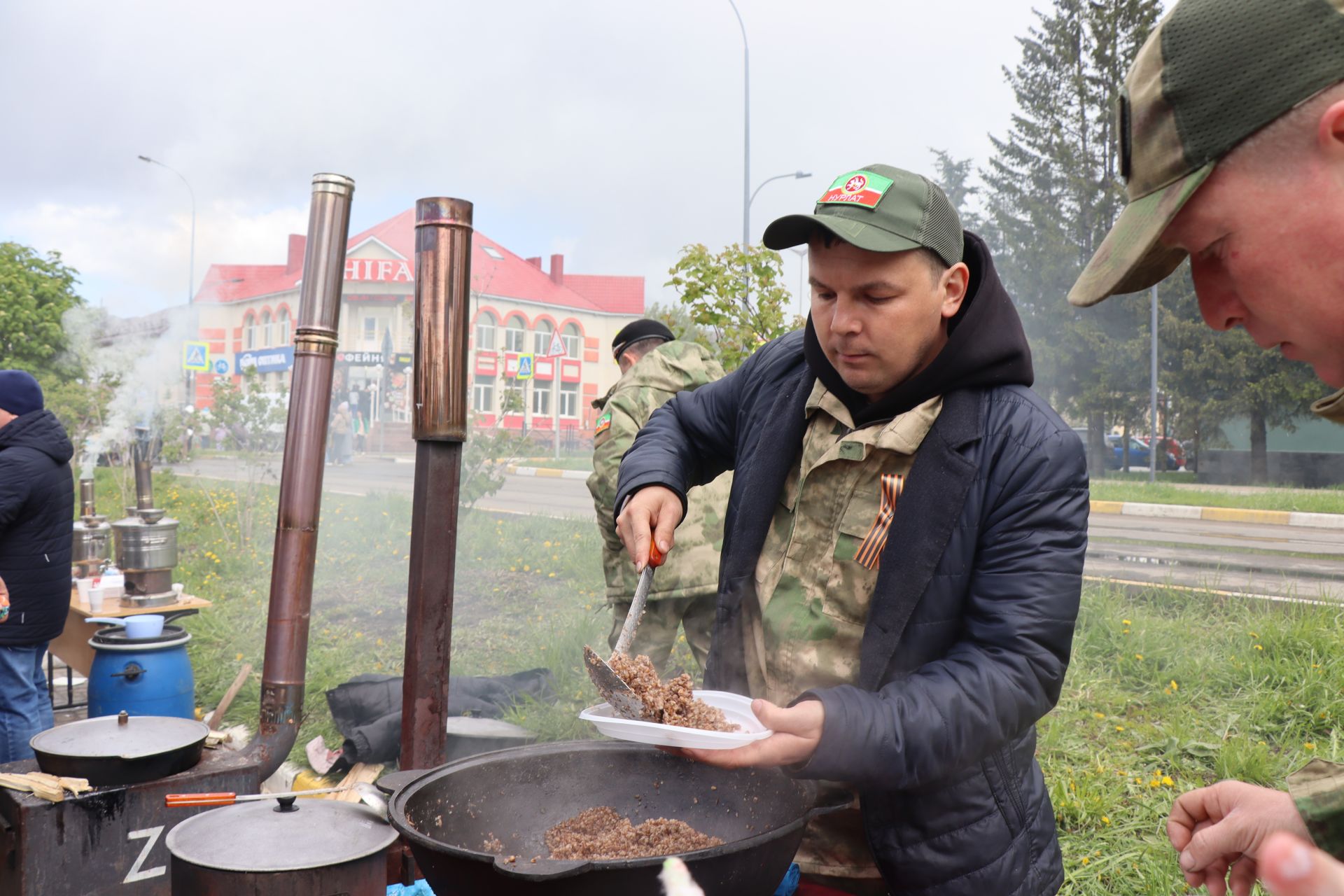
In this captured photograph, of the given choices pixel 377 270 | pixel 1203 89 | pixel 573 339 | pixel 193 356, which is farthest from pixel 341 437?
pixel 1203 89

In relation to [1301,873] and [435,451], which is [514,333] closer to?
[435,451]

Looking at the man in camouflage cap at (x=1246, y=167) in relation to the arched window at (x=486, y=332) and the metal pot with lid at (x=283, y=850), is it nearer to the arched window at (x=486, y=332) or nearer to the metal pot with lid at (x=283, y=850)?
the metal pot with lid at (x=283, y=850)

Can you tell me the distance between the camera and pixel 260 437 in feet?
39.0

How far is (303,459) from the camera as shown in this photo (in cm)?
376

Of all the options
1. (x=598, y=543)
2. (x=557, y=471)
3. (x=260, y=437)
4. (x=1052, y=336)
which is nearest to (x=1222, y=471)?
(x=1052, y=336)

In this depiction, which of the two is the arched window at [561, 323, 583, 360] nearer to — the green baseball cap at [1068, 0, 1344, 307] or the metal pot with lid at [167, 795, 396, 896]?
Result: the metal pot with lid at [167, 795, 396, 896]

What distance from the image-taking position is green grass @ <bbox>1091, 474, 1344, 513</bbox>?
14227 millimetres

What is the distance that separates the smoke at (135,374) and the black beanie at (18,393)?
9.58 m

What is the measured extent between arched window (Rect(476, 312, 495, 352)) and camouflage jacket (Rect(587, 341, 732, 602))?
35.5 meters

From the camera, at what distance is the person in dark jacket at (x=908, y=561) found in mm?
1528

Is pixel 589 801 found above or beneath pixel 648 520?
beneath

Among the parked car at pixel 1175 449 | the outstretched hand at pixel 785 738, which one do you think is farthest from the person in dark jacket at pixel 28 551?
the parked car at pixel 1175 449

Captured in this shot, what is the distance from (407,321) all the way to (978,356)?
32792 millimetres

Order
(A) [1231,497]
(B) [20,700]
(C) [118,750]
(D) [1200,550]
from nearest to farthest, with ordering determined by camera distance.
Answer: (C) [118,750]
(B) [20,700]
(D) [1200,550]
(A) [1231,497]
